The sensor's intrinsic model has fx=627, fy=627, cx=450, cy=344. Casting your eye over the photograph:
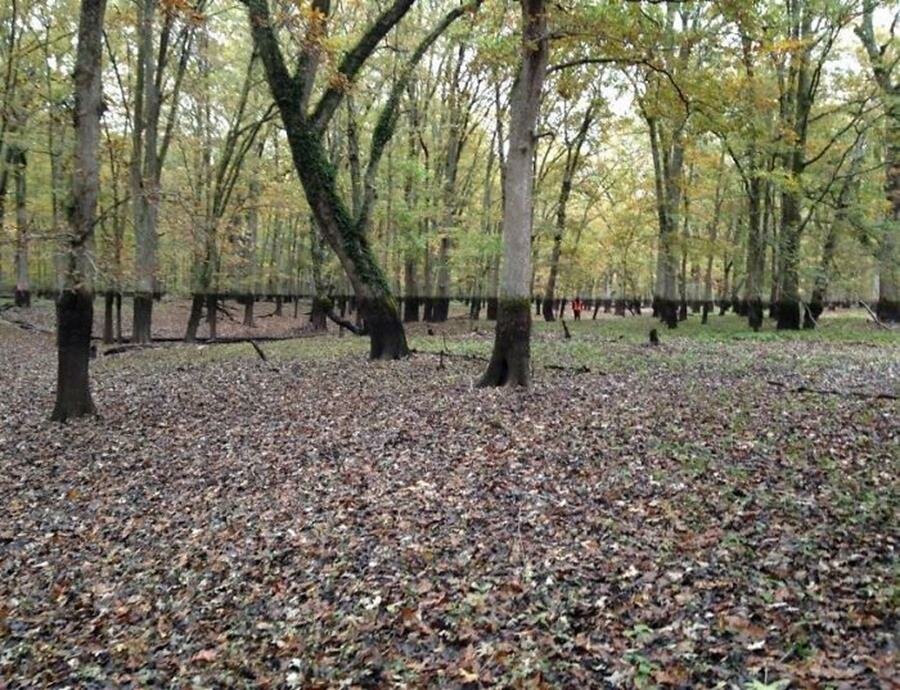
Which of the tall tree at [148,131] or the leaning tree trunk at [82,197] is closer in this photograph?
the leaning tree trunk at [82,197]

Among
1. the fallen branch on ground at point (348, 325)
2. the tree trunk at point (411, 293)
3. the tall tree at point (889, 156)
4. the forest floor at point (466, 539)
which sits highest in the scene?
the tall tree at point (889, 156)

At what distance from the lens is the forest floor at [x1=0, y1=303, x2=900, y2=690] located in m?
3.66

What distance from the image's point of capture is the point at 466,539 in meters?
5.20

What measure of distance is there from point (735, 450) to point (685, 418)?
1352mm

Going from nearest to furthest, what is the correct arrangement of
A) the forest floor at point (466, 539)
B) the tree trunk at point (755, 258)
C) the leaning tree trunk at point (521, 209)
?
1. the forest floor at point (466, 539)
2. the leaning tree trunk at point (521, 209)
3. the tree trunk at point (755, 258)

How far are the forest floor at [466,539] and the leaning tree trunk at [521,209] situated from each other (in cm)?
73

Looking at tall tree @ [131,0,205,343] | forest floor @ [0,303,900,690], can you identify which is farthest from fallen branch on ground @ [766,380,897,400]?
tall tree @ [131,0,205,343]

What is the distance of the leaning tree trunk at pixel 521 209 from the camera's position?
9703 mm

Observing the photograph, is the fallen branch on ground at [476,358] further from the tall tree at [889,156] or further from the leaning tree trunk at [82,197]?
the tall tree at [889,156]

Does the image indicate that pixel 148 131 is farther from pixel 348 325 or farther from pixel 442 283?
pixel 442 283

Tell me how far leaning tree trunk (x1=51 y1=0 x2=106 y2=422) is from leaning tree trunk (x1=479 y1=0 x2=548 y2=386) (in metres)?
6.13

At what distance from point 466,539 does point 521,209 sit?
241 inches

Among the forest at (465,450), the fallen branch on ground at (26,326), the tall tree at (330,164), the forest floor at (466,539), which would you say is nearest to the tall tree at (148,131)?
the forest at (465,450)

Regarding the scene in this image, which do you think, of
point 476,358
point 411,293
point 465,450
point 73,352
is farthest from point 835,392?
point 411,293
